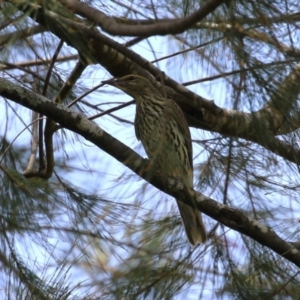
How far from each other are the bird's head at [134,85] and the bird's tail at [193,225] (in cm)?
75

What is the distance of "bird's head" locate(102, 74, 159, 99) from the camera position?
4223 millimetres

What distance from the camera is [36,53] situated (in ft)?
12.1

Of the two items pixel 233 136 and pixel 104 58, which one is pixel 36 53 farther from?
pixel 233 136

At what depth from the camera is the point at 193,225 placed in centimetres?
365

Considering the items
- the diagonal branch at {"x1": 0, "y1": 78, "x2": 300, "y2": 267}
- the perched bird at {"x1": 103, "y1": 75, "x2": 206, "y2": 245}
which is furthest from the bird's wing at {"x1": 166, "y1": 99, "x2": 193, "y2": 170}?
the diagonal branch at {"x1": 0, "y1": 78, "x2": 300, "y2": 267}

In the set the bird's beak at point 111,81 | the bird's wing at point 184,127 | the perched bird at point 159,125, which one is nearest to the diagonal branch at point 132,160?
the perched bird at point 159,125

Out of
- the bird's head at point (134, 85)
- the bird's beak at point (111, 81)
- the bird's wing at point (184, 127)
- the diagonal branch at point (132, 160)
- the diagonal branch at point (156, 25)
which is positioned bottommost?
the diagonal branch at point (156, 25)

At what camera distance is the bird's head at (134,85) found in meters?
4.22

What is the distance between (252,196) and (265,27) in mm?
1491

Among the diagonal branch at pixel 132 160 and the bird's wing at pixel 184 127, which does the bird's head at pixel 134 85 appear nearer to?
the bird's wing at pixel 184 127

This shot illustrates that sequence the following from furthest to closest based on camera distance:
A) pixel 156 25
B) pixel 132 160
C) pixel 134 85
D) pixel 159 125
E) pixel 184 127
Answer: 1. pixel 134 85
2. pixel 184 127
3. pixel 159 125
4. pixel 132 160
5. pixel 156 25

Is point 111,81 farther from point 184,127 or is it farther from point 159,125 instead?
point 159,125

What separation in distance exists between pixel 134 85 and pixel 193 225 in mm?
976

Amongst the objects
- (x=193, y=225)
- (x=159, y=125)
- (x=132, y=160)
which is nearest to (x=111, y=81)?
(x=159, y=125)
